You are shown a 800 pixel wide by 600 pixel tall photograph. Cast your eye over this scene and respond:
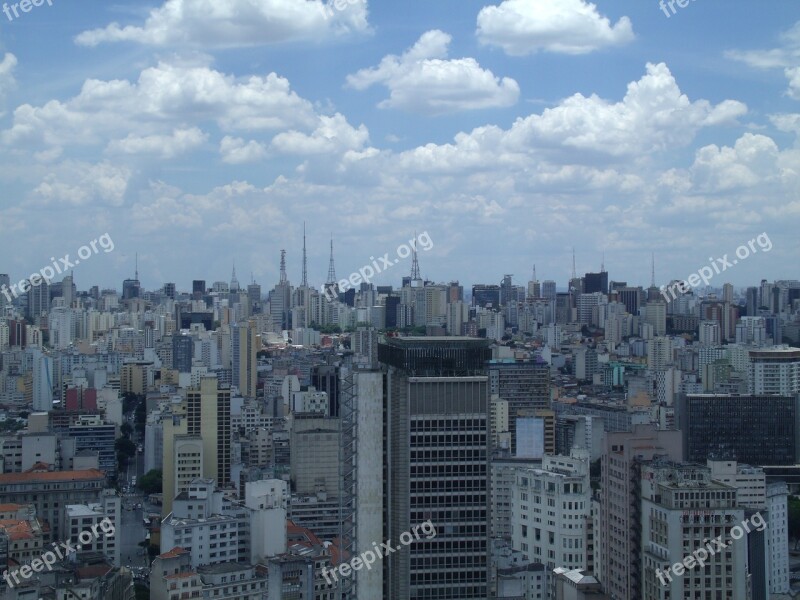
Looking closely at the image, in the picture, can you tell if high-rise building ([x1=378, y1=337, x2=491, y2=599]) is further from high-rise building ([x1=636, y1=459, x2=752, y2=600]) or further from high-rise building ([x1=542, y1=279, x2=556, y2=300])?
high-rise building ([x1=542, y1=279, x2=556, y2=300])

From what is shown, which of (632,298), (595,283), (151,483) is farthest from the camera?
(595,283)

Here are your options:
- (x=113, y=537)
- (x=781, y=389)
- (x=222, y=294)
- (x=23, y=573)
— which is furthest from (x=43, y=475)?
(x=222, y=294)

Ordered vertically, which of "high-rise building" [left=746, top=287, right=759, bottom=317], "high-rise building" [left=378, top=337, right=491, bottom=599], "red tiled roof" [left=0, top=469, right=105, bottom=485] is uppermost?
"high-rise building" [left=746, top=287, right=759, bottom=317]

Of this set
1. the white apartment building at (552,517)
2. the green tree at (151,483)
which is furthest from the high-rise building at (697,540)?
the green tree at (151,483)

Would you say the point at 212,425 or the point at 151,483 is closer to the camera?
the point at 151,483

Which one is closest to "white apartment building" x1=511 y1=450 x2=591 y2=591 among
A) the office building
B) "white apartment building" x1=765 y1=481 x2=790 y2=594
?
"white apartment building" x1=765 y1=481 x2=790 y2=594

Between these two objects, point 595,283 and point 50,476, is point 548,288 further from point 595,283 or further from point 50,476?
point 50,476

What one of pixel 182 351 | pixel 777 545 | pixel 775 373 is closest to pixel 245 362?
pixel 182 351
